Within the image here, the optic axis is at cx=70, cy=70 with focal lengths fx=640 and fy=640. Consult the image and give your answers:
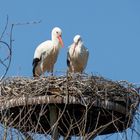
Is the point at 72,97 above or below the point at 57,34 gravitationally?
below

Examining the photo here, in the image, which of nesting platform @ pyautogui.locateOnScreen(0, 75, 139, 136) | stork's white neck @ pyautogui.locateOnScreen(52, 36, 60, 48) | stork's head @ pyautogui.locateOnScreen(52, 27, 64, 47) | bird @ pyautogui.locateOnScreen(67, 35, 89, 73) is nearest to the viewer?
nesting platform @ pyautogui.locateOnScreen(0, 75, 139, 136)

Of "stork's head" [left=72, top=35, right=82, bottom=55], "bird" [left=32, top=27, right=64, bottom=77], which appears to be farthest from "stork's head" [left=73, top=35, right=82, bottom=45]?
"bird" [left=32, top=27, right=64, bottom=77]

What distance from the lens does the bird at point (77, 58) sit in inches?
485

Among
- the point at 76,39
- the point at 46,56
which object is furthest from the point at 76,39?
the point at 46,56

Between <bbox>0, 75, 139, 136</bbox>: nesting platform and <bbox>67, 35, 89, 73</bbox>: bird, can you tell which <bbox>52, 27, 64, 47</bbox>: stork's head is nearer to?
<bbox>67, 35, 89, 73</bbox>: bird

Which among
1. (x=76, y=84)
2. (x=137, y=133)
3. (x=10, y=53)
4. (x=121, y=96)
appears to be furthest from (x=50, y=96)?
(x=10, y=53)

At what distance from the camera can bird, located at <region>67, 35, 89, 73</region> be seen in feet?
40.4

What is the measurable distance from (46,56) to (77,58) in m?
0.61

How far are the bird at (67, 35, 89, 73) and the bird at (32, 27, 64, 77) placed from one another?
28 cm

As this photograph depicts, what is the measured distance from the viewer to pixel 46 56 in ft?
40.7

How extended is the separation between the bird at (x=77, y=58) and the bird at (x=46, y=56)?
11.0 inches

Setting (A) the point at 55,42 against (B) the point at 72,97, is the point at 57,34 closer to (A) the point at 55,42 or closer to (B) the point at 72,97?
(A) the point at 55,42

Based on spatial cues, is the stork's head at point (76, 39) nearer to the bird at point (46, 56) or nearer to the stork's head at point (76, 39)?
the stork's head at point (76, 39)

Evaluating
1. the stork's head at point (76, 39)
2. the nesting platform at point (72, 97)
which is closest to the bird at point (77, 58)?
the stork's head at point (76, 39)
